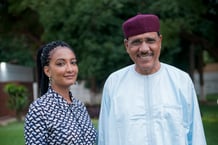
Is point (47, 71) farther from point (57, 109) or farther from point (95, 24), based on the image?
point (95, 24)

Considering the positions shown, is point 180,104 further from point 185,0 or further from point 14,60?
point 14,60

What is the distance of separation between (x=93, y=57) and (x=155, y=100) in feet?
40.8

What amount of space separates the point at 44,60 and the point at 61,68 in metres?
0.12

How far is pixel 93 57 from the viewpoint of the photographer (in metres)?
15.0

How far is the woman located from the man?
188 millimetres

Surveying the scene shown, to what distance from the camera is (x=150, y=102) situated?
8.70 ft

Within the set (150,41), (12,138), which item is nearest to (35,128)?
(150,41)

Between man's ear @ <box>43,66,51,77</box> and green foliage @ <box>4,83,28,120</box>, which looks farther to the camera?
green foliage @ <box>4,83,28,120</box>

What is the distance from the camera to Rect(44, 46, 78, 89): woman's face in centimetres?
262

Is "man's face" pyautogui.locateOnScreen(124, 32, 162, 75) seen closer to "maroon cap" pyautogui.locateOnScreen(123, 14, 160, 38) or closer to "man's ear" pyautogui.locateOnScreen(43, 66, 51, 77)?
"maroon cap" pyautogui.locateOnScreen(123, 14, 160, 38)

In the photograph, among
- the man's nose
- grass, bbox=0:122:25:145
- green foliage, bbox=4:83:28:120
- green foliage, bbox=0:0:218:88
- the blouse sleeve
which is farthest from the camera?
green foliage, bbox=4:83:28:120

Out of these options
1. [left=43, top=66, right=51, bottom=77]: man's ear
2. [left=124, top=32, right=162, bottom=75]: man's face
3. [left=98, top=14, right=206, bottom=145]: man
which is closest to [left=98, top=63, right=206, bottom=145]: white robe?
[left=98, top=14, right=206, bottom=145]: man

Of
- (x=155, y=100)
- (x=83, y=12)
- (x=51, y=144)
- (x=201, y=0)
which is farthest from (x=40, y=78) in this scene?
(x=83, y=12)

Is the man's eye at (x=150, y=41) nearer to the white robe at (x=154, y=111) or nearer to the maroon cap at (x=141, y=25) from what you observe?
the maroon cap at (x=141, y=25)
